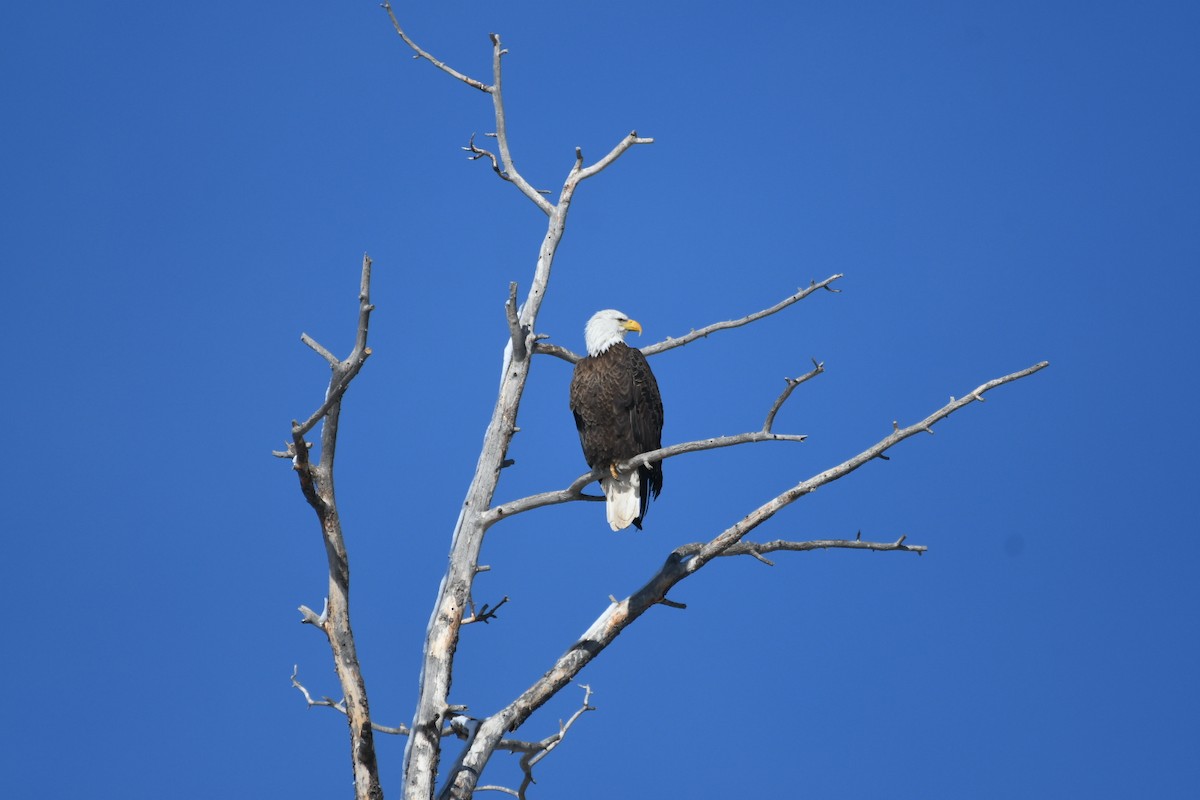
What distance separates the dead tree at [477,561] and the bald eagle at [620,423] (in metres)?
0.40

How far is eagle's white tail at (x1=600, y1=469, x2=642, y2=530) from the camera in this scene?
18.9 ft

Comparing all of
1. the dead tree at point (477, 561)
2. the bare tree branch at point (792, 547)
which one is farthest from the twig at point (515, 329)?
the bare tree branch at point (792, 547)

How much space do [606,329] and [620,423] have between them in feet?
1.76

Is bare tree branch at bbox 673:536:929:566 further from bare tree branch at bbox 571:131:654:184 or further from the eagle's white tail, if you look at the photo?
bare tree branch at bbox 571:131:654:184

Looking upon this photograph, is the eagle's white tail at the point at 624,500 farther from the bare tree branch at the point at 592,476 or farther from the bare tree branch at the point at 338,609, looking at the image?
the bare tree branch at the point at 338,609

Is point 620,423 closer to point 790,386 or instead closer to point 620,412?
point 620,412

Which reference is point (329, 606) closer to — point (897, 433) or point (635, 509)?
point (635, 509)

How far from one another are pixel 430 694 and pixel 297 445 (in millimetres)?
1146

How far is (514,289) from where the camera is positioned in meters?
4.75

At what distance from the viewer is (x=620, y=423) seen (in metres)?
5.75

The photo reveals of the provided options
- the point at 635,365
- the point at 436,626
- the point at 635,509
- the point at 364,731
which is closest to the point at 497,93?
the point at 635,365

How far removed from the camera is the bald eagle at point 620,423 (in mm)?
5762

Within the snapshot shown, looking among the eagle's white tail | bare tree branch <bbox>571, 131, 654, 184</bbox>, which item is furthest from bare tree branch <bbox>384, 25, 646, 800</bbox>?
the eagle's white tail

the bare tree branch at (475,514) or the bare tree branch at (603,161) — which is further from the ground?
the bare tree branch at (603,161)
